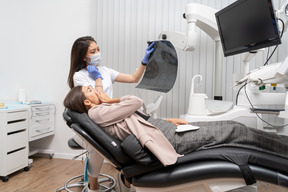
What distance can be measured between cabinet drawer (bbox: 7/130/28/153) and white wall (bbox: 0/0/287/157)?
1.59 feet

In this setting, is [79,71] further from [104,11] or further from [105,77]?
[104,11]

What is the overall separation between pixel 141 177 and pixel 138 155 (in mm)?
108

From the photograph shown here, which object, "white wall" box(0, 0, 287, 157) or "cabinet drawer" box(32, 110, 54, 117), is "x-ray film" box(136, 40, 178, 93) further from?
"cabinet drawer" box(32, 110, 54, 117)

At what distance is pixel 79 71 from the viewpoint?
1813mm

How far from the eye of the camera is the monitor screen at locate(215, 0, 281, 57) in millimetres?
1238

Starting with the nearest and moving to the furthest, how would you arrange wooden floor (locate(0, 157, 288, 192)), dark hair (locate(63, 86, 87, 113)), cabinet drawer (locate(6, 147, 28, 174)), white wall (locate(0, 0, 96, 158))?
dark hair (locate(63, 86, 87, 113)) → wooden floor (locate(0, 157, 288, 192)) → cabinet drawer (locate(6, 147, 28, 174)) → white wall (locate(0, 0, 96, 158))

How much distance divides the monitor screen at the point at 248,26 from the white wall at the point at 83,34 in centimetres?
68

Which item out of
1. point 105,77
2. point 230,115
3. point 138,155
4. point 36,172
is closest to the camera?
point 138,155

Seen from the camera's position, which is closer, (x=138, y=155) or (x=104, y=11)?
(x=138, y=155)

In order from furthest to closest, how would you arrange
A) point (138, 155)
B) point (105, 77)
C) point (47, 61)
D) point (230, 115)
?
point (47, 61) → point (105, 77) → point (230, 115) → point (138, 155)

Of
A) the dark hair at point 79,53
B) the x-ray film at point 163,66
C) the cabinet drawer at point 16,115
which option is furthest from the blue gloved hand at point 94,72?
the cabinet drawer at point 16,115

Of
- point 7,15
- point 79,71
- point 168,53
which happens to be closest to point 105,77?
point 79,71

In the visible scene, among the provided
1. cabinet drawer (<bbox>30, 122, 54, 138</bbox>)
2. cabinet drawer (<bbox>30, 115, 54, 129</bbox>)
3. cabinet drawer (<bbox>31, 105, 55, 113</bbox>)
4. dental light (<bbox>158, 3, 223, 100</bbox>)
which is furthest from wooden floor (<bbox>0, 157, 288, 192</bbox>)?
dental light (<bbox>158, 3, 223, 100</bbox>)

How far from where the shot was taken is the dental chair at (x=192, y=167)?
0.88 m
